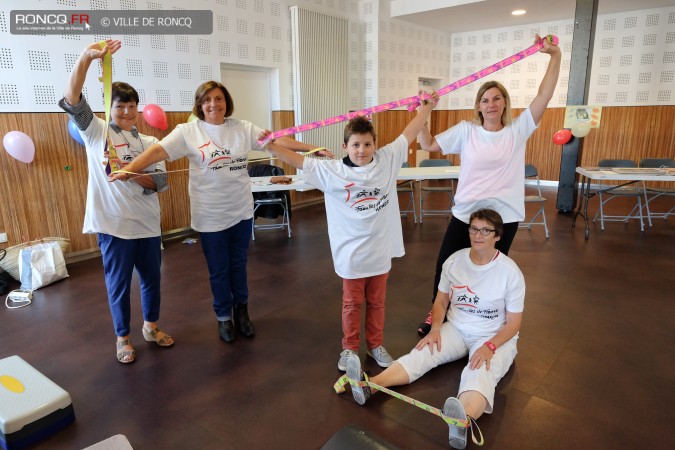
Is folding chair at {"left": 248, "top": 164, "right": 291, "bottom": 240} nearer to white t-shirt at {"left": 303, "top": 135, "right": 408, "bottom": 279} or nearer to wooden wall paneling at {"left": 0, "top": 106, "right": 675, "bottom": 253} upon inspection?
wooden wall paneling at {"left": 0, "top": 106, "right": 675, "bottom": 253}

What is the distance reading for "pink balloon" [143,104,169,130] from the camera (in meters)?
5.20

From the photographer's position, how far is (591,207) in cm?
732

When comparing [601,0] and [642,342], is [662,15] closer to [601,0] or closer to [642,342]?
[601,0]

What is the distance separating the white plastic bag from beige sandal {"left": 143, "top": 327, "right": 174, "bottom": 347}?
1.88m

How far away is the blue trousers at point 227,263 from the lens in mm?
2756

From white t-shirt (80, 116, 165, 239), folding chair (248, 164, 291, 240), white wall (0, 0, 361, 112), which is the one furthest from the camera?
folding chair (248, 164, 291, 240)

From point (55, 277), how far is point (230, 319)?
2.40m

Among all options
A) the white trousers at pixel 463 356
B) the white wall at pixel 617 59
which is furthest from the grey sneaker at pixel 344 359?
the white wall at pixel 617 59

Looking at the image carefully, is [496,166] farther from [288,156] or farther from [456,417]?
[456,417]

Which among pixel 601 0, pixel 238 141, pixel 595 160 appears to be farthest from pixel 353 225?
pixel 595 160

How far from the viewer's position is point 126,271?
2.63m

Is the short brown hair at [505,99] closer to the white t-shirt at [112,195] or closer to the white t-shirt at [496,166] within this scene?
the white t-shirt at [496,166]

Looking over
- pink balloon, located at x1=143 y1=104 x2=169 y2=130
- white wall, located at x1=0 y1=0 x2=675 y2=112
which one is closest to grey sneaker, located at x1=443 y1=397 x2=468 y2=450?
pink balloon, located at x1=143 y1=104 x2=169 y2=130

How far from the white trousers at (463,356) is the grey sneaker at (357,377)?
11.0 inches
